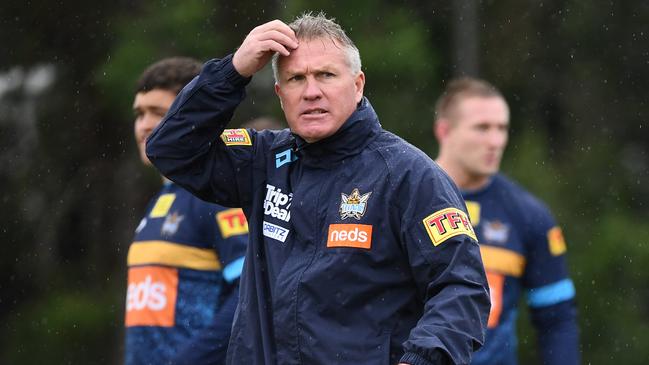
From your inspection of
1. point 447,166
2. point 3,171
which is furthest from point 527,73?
point 447,166

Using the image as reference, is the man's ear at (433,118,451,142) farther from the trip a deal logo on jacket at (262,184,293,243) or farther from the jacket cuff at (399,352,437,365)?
the jacket cuff at (399,352,437,365)

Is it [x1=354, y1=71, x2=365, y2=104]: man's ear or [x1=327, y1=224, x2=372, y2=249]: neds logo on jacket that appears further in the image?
[x1=354, y1=71, x2=365, y2=104]: man's ear

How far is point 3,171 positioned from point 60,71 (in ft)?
4.05

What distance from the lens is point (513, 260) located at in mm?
6777

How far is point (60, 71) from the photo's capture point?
1439 centimetres

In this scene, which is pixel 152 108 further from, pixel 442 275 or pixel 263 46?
pixel 442 275

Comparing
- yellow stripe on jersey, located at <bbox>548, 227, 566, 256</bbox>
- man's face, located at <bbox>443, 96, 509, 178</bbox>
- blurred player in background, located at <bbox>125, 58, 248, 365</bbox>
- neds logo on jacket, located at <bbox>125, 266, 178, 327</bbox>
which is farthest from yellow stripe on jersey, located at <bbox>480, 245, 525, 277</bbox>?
neds logo on jacket, located at <bbox>125, 266, 178, 327</bbox>

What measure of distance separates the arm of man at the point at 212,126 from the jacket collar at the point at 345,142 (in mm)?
302

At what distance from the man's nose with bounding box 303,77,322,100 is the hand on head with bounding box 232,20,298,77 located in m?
0.12

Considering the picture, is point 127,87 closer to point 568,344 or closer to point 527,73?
point 527,73

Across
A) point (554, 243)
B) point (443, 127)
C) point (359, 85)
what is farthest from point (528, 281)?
point (359, 85)

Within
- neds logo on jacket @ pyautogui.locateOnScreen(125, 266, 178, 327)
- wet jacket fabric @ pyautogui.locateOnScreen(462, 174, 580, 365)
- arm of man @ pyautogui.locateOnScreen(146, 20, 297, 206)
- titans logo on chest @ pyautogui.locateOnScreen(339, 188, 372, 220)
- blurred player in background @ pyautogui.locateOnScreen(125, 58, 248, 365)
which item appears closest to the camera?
titans logo on chest @ pyautogui.locateOnScreen(339, 188, 372, 220)

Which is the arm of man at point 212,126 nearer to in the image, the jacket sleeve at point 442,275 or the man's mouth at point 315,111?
the man's mouth at point 315,111

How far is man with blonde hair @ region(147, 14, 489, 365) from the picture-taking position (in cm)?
408
